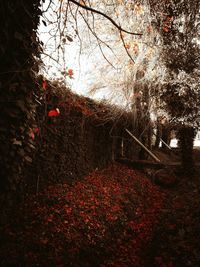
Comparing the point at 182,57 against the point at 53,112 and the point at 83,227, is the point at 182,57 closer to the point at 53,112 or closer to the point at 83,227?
the point at 53,112

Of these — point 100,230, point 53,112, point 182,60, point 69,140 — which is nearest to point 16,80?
point 53,112

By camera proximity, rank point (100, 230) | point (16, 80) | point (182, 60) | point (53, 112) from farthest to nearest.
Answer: point (182, 60)
point (53, 112)
point (100, 230)
point (16, 80)

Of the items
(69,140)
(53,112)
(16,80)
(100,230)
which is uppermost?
(53,112)

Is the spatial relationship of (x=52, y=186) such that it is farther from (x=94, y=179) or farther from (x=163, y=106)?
(x=163, y=106)

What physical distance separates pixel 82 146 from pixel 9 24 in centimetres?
617

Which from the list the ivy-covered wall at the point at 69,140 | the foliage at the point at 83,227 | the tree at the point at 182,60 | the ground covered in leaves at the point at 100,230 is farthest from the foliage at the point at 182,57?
the foliage at the point at 83,227

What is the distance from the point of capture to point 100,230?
17.8 feet

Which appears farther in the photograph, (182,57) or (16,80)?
(182,57)

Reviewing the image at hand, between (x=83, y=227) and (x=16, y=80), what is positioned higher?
(x=16, y=80)

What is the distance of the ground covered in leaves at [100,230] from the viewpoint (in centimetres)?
418

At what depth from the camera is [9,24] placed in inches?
105

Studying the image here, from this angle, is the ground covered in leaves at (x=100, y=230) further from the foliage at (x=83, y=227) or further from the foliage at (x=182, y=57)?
the foliage at (x=182, y=57)

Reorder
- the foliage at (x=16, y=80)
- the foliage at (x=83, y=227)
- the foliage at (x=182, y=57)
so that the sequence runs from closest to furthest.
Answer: the foliage at (x=16, y=80) < the foliage at (x=83, y=227) < the foliage at (x=182, y=57)

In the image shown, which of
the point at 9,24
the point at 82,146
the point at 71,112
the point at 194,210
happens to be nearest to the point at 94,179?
the point at 82,146
